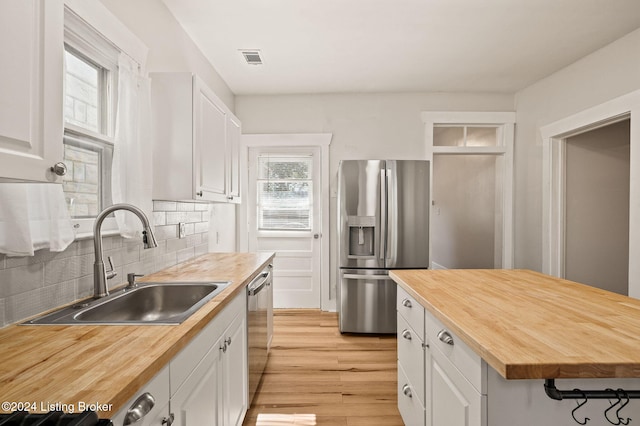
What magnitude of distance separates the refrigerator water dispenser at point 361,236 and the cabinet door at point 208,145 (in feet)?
4.46

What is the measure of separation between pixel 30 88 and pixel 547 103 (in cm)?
426

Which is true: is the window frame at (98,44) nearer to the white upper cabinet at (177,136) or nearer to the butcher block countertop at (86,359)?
the white upper cabinet at (177,136)

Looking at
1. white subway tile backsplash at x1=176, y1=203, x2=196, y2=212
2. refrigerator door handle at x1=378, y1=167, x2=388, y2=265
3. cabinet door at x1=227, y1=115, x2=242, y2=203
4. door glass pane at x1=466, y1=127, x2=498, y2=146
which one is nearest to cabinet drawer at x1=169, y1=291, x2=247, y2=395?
white subway tile backsplash at x1=176, y1=203, x2=196, y2=212

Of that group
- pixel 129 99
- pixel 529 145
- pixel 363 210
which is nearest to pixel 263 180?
pixel 363 210

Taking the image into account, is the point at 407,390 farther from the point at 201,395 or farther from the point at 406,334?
the point at 201,395

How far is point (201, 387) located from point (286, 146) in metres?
3.33

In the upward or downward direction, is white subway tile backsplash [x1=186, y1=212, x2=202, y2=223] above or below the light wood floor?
above

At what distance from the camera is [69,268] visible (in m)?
1.42

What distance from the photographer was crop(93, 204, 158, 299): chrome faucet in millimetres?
1425

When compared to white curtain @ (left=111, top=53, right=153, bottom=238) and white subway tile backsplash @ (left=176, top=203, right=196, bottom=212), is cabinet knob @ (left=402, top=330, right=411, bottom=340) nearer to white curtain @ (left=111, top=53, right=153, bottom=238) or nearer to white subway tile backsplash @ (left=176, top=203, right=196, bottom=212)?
white curtain @ (left=111, top=53, right=153, bottom=238)

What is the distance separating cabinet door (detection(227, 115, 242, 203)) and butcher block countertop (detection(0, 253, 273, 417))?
1751 millimetres

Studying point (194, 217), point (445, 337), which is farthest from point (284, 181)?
point (445, 337)

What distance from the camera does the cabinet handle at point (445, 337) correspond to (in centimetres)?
120

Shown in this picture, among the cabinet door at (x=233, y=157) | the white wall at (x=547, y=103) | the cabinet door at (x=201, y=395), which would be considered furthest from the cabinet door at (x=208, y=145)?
the white wall at (x=547, y=103)
